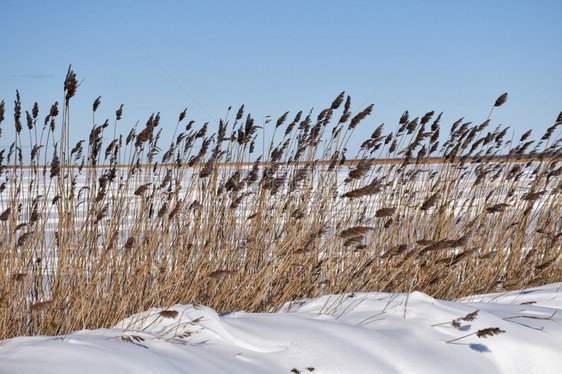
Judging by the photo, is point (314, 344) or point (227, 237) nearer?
point (314, 344)

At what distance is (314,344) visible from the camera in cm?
236

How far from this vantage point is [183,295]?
317 centimetres

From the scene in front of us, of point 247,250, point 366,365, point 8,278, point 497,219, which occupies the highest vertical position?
point 497,219

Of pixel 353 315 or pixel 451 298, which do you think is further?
pixel 451 298

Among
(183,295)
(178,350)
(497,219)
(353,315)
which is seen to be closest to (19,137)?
(183,295)

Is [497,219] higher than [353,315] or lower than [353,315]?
higher

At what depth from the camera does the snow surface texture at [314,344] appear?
2.04m

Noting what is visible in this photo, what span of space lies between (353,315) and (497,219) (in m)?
2.40

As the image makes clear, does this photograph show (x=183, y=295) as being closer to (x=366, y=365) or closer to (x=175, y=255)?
(x=175, y=255)

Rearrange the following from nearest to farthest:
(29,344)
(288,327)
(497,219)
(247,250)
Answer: (29,344)
(288,327)
(247,250)
(497,219)

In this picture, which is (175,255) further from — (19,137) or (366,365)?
(366,365)

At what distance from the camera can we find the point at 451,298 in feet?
13.7

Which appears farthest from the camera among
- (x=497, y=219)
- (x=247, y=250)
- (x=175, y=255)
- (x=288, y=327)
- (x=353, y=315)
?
(x=497, y=219)

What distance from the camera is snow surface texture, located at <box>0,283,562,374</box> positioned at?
6.70ft
